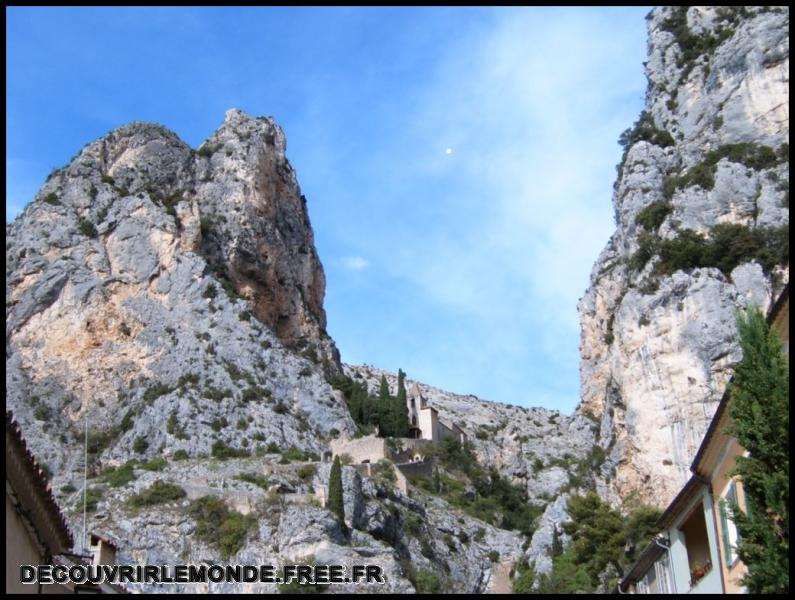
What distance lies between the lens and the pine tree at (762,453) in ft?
57.3

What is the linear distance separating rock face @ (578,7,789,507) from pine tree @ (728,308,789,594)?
35.6 metres

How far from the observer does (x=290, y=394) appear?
76.0 metres

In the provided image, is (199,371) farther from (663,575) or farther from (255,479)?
(663,575)

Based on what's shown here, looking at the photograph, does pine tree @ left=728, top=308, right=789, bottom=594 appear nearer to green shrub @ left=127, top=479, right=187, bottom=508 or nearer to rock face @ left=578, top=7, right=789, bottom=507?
rock face @ left=578, top=7, right=789, bottom=507

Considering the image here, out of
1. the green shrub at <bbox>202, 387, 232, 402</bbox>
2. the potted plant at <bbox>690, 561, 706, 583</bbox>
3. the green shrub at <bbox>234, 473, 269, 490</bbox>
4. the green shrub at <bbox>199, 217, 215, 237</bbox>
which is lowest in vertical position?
the potted plant at <bbox>690, 561, 706, 583</bbox>

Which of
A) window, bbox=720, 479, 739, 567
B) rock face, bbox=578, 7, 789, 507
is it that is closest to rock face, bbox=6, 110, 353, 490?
rock face, bbox=578, 7, 789, 507

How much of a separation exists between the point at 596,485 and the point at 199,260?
124ft

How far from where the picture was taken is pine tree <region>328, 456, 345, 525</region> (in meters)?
54.6

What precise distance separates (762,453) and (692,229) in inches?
1745

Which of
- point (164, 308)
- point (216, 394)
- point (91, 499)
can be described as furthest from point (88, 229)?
point (91, 499)

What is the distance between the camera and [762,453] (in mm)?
18141

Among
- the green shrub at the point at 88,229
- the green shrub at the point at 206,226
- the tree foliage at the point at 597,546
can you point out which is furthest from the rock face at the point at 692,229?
the green shrub at the point at 88,229

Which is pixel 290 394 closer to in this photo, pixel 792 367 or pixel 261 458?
pixel 261 458

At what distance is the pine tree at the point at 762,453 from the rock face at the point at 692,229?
35645 millimetres
